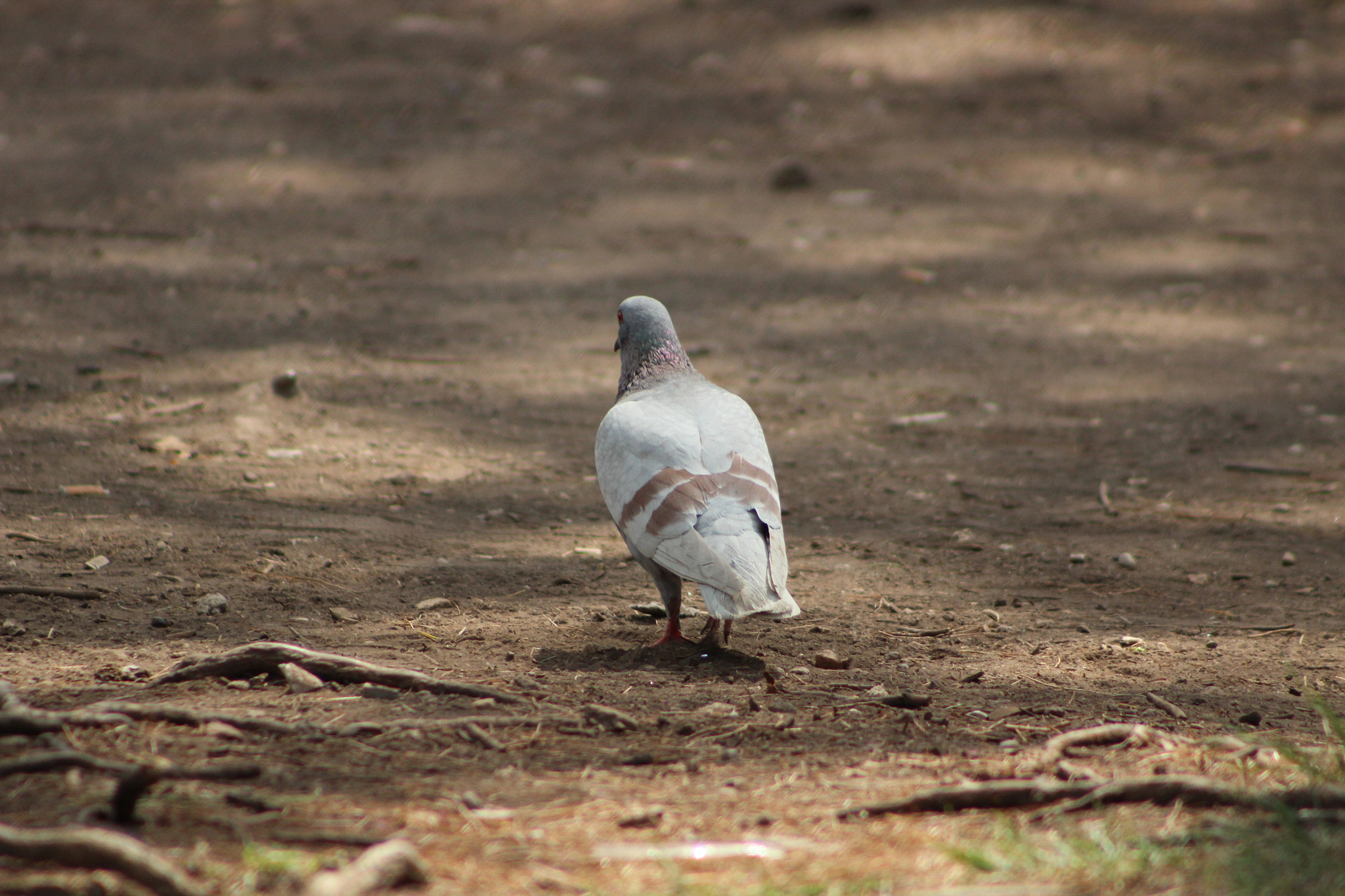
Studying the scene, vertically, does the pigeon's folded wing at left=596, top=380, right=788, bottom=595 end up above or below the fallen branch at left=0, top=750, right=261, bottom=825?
above

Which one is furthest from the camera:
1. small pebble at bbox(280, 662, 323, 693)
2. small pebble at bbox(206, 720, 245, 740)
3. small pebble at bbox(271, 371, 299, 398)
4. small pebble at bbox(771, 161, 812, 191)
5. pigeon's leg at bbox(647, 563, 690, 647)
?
small pebble at bbox(771, 161, 812, 191)

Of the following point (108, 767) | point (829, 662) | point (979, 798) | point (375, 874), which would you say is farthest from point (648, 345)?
point (375, 874)

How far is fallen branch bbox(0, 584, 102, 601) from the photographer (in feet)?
12.1

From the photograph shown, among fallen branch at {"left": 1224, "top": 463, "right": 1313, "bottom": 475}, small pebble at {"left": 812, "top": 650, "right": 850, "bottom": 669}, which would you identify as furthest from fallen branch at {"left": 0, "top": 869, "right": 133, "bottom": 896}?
fallen branch at {"left": 1224, "top": 463, "right": 1313, "bottom": 475}

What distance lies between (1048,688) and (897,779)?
3.05 ft

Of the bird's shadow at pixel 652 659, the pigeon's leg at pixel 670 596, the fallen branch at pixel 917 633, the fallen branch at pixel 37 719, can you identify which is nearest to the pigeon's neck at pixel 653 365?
the pigeon's leg at pixel 670 596

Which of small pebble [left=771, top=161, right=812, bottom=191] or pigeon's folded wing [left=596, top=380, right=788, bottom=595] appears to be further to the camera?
small pebble [left=771, top=161, right=812, bottom=191]

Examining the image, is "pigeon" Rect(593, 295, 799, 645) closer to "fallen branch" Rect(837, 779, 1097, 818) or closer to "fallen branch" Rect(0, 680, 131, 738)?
"fallen branch" Rect(837, 779, 1097, 818)

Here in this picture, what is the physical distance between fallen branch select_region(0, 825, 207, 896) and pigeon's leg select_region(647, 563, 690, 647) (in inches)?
72.9

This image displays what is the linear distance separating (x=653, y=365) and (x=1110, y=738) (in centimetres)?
232

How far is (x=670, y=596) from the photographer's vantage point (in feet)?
12.2

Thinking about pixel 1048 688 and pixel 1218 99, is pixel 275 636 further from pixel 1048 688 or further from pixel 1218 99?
pixel 1218 99

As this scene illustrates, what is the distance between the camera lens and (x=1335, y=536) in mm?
4883

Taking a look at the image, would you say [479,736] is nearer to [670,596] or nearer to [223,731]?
[223,731]
